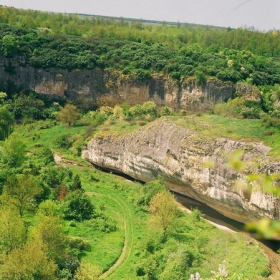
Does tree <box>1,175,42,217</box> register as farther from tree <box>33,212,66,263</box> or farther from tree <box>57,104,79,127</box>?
tree <box>57,104,79,127</box>

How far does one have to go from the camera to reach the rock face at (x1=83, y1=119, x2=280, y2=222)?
33406 millimetres

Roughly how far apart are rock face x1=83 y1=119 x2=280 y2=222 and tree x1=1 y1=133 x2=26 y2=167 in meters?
10.9

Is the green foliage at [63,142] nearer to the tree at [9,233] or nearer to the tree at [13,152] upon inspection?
the tree at [13,152]

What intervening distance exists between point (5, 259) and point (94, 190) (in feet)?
63.8

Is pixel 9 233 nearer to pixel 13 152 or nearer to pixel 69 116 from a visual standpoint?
pixel 13 152

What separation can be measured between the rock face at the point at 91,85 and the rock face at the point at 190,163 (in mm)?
22596

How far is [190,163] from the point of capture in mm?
39500

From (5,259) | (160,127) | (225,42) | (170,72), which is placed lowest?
(5,259)

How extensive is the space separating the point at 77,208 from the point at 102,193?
7.35 meters


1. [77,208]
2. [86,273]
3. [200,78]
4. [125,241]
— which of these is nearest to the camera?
[86,273]

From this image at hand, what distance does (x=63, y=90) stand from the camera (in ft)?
237

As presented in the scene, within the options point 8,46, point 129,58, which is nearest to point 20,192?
point 8,46

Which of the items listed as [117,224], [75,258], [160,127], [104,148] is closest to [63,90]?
[104,148]

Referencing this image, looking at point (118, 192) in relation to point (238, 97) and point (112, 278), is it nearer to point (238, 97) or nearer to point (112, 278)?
point (112, 278)
